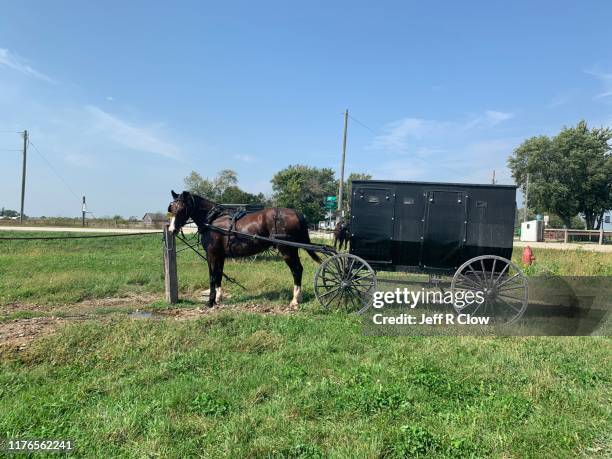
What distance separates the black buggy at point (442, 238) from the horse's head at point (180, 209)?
3.00 m

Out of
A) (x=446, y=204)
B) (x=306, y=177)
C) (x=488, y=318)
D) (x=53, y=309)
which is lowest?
(x=53, y=309)

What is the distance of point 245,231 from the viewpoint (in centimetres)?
809

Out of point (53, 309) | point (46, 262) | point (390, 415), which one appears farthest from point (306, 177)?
point (390, 415)

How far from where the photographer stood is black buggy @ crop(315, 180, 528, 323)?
6512 millimetres

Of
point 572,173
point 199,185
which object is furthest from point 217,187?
point 572,173

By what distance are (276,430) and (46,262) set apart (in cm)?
1275

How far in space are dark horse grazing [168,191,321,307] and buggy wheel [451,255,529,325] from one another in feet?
9.01

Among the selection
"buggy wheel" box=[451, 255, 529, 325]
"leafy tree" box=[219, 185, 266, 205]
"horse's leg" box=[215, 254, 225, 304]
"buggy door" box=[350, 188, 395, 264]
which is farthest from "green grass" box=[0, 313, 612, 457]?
"leafy tree" box=[219, 185, 266, 205]

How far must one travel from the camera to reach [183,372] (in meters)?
4.30

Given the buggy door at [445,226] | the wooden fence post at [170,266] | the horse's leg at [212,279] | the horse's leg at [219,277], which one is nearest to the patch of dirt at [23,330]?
the wooden fence post at [170,266]

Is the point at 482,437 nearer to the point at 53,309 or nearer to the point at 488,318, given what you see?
the point at 488,318

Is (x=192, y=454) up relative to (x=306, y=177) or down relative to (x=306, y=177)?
down

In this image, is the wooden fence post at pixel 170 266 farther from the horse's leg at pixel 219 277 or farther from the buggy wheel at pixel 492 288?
the buggy wheel at pixel 492 288

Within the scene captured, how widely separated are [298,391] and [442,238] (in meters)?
3.99
